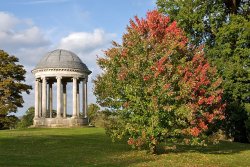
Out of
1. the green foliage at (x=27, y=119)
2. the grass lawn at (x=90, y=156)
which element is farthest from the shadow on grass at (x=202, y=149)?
the green foliage at (x=27, y=119)

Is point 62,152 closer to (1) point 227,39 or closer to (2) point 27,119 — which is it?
(1) point 227,39

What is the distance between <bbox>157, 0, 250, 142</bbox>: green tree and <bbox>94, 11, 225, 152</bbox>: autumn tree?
1190 cm

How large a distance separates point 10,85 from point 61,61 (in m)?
8.15

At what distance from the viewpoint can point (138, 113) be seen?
24344 millimetres

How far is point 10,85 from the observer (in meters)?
56.5

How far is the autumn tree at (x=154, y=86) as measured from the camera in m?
23.5

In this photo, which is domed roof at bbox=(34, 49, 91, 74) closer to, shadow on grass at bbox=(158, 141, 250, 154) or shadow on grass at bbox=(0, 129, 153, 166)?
shadow on grass at bbox=(0, 129, 153, 166)

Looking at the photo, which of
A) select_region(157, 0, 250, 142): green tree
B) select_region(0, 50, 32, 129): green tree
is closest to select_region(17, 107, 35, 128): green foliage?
select_region(0, 50, 32, 129): green tree

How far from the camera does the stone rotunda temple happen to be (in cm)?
5462

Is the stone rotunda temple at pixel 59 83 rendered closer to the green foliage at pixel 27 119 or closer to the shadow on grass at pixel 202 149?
the shadow on grass at pixel 202 149

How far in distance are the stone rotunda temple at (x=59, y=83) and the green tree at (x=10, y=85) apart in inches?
100

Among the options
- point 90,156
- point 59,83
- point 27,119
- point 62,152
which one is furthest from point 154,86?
point 27,119

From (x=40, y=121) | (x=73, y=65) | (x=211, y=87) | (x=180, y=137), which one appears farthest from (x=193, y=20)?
(x=40, y=121)

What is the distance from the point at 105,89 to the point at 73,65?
102 ft
